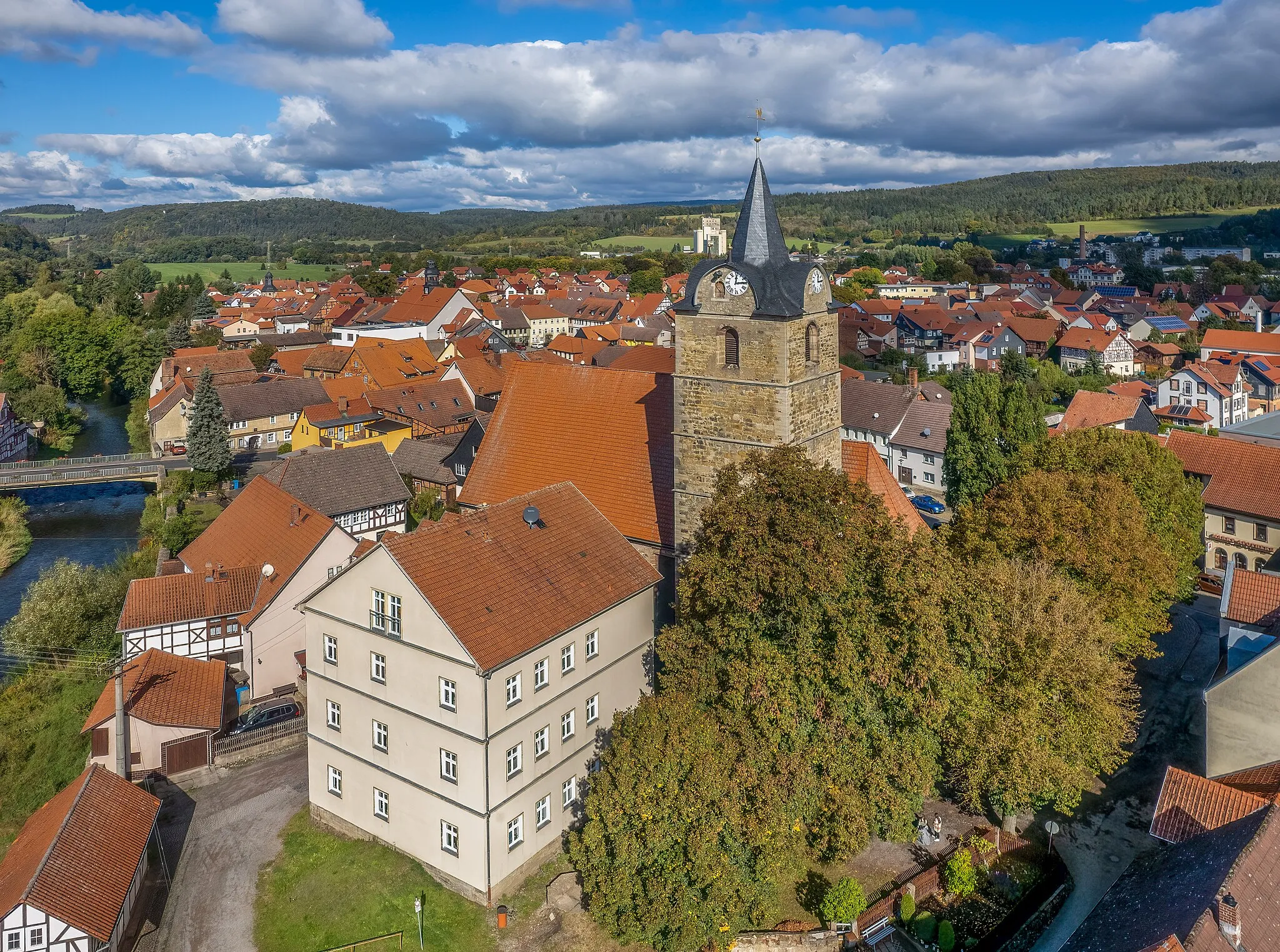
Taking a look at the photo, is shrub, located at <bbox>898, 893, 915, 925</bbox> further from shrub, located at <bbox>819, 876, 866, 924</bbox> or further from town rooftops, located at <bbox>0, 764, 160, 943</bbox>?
town rooftops, located at <bbox>0, 764, 160, 943</bbox>

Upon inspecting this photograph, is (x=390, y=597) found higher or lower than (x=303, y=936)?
higher

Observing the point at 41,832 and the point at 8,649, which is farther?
the point at 8,649

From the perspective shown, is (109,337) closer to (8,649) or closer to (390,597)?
(8,649)

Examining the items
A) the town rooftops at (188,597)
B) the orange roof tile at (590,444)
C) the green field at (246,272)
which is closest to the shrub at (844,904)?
the orange roof tile at (590,444)

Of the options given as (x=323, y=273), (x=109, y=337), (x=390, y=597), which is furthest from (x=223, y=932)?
(x=323, y=273)

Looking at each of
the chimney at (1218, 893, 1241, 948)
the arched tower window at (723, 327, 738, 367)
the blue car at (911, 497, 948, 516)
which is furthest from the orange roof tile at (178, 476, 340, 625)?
the blue car at (911, 497, 948, 516)

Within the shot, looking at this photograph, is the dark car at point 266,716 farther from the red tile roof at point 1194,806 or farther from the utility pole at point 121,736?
the red tile roof at point 1194,806
